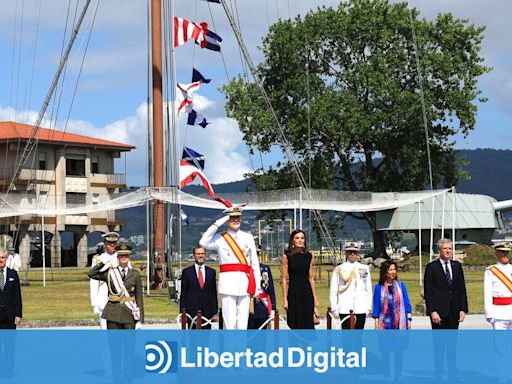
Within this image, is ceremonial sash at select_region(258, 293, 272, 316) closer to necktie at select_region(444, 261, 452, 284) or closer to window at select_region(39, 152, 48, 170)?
necktie at select_region(444, 261, 452, 284)

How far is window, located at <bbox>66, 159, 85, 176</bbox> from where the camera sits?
97250 millimetres

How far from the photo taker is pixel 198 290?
647 inches

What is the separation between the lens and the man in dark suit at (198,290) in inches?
646

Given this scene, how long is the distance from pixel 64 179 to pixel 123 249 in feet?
268

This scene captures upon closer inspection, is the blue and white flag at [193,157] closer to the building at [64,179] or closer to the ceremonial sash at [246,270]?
the ceremonial sash at [246,270]

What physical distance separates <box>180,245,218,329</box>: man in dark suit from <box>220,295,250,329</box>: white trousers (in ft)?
4.94

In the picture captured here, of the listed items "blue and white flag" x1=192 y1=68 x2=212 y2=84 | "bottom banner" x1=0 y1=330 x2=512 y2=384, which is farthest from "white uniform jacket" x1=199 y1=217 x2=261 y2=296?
"blue and white flag" x1=192 y1=68 x2=212 y2=84

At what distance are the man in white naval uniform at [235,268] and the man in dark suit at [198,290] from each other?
154 centimetres

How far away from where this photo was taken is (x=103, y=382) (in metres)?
13.9

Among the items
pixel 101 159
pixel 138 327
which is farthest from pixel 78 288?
pixel 101 159

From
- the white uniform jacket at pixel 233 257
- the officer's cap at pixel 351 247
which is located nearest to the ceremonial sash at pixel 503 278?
the officer's cap at pixel 351 247

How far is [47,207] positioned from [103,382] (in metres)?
28.7

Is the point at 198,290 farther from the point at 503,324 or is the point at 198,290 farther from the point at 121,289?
the point at 503,324

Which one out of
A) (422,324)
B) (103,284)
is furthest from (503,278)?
(422,324)
